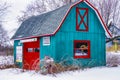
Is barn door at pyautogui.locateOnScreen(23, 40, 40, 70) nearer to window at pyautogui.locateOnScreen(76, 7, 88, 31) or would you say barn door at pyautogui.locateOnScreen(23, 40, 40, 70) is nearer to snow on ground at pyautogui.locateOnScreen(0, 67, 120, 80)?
window at pyautogui.locateOnScreen(76, 7, 88, 31)

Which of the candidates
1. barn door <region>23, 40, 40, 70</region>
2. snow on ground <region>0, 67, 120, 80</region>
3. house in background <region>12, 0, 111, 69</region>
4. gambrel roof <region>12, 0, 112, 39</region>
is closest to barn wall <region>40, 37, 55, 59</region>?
house in background <region>12, 0, 111, 69</region>

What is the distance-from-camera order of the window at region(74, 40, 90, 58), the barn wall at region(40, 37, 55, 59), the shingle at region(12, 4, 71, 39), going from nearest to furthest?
the barn wall at region(40, 37, 55, 59) < the shingle at region(12, 4, 71, 39) < the window at region(74, 40, 90, 58)

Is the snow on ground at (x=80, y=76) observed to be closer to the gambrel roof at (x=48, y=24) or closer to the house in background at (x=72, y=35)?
the house in background at (x=72, y=35)

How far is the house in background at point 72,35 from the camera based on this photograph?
864 inches

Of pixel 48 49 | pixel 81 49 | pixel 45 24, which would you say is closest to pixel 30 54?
pixel 45 24

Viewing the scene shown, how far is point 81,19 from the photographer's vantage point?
22.9 meters

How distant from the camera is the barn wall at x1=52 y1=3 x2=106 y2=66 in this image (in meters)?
22.0

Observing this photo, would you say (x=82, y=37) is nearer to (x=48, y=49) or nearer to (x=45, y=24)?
(x=48, y=49)

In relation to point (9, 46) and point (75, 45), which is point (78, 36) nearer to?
point (75, 45)

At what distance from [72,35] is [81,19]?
4.81 ft

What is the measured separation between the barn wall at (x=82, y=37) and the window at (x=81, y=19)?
0.85 feet

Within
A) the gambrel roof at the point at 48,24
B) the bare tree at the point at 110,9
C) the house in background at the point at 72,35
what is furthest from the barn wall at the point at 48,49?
the bare tree at the point at 110,9

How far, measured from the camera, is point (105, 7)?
128ft

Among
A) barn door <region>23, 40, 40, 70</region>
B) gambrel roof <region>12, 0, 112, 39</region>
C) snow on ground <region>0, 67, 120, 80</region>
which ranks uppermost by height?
gambrel roof <region>12, 0, 112, 39</region>
